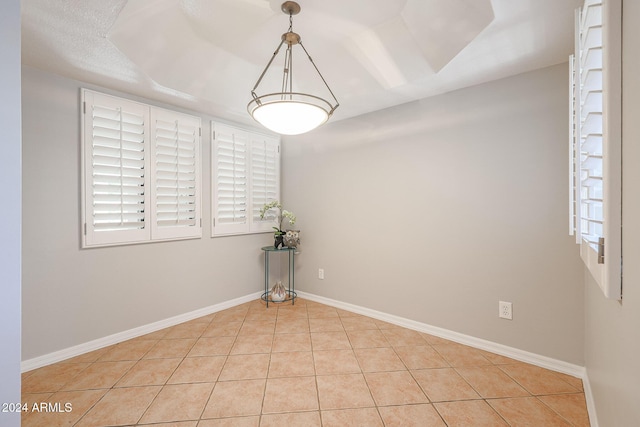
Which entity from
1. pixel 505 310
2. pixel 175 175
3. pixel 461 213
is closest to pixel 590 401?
pixel 505 310

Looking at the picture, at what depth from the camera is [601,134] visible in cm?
100

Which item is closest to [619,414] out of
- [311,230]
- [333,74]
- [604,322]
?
[604,322]

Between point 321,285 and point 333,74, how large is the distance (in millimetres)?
2376

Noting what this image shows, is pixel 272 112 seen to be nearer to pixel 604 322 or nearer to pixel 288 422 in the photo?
pixel 288 422

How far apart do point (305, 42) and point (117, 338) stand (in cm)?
297

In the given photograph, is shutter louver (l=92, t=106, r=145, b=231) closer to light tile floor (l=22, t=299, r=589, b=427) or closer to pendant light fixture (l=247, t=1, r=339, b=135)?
light tile floor (l=22, t=299, r=589, b=427)

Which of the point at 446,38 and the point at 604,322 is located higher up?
the point at 446,38

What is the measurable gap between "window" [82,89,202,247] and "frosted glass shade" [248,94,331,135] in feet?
5.00

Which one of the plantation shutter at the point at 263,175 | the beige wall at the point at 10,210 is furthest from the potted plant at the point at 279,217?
the beige wall at the point at 10,210

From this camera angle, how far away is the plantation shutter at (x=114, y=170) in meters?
2.41

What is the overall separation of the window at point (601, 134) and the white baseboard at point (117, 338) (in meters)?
3.23

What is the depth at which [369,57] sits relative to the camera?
2387 millimetres

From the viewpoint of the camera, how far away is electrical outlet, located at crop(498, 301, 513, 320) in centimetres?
230

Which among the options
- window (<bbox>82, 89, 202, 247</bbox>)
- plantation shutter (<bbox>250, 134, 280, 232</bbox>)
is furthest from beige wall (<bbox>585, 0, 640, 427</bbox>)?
plantation shutter (<bbox>250, 134, 280, 232</bbox>)
